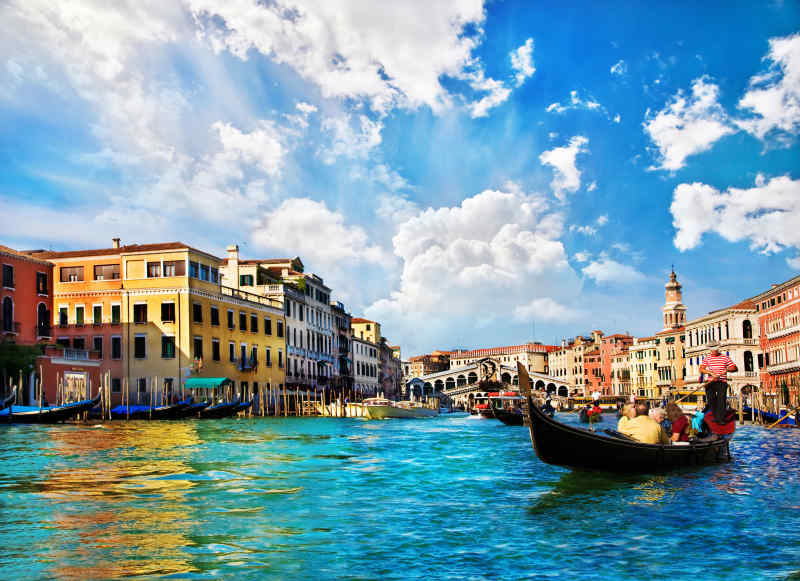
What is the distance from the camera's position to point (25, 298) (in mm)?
26359

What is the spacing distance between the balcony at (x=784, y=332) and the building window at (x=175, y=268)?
28.9 m

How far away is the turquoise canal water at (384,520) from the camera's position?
5324 millimetres

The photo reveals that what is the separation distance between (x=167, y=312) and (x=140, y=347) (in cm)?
163

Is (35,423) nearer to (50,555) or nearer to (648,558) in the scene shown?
(50,555)

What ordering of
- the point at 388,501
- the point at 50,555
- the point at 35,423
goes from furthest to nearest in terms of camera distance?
the point at 35,423
the point at 388,501
the point at 50,555

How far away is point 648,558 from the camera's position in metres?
5.56

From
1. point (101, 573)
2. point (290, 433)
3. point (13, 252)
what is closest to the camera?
point (101, 573)

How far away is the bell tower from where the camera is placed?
71.7m

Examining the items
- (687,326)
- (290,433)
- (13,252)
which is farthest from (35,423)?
(687,326)

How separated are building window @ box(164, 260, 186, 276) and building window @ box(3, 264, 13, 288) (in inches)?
215

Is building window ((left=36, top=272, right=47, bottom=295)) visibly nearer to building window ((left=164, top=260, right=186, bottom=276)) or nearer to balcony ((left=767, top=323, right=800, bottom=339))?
building window ((left=164, top=260, right=186, bottom=276))

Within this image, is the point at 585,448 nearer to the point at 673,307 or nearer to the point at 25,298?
the point at 25,298

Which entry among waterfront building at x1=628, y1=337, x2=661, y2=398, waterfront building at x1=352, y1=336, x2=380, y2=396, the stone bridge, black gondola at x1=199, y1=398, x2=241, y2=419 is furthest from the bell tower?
black gondola at x1=199, y1=398, x2=241, y2=419

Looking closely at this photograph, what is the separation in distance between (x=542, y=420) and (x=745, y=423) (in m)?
25.5
